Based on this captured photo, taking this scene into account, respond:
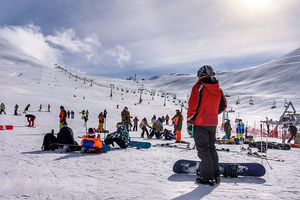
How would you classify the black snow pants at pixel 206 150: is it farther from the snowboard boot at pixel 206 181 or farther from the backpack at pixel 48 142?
the backpack at pixel 48 142

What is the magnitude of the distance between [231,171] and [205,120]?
4.39ft

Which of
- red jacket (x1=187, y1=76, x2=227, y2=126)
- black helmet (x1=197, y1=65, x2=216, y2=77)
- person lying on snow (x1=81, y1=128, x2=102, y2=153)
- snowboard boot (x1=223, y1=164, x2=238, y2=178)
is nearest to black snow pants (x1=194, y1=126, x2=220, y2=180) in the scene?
red jacket (x1=187, y1=76, x2=227, y2=126)

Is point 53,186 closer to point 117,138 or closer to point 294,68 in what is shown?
point 117,138

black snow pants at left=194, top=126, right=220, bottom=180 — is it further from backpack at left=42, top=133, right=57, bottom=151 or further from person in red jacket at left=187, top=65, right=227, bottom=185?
backpack at left=42, top=133, right=57, bottom=151

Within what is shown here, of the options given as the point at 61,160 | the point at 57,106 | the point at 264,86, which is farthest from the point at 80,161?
the point at 264,86

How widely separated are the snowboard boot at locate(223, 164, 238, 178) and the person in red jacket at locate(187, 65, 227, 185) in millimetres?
567

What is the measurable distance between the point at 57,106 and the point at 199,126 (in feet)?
114

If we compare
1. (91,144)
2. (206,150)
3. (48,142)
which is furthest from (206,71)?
(48,142)

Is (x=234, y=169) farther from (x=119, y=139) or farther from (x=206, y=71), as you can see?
(x=119, y=139)

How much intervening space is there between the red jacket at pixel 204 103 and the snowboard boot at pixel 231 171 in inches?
44.4

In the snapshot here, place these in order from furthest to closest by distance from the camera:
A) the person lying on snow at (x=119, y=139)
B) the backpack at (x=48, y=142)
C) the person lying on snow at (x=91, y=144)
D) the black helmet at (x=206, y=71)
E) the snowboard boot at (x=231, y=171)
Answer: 1. the person lying on snow at (x=119, y=139)
2. the backpack at (x=48, y=142)
3. the person lying on snow at (x=91, y=144)
4. the snowboard boot at (x=231, y=171)
5. the black helmet at (x=206, y=71)

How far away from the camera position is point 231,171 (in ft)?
14.3

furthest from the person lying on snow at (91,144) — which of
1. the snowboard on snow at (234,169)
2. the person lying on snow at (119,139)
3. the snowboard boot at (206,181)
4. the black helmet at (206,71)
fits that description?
the black helmet at (206,71)

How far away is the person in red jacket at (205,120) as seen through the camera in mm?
3803
